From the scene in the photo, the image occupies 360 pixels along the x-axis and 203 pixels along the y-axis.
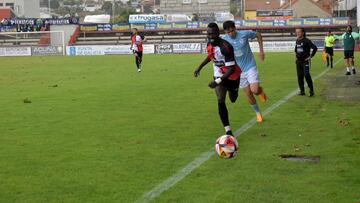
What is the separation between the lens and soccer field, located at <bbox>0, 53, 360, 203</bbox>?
691 centimetres

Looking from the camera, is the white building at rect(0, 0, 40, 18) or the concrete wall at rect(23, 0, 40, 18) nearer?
the white building at rect(0, 0, 40, 18)

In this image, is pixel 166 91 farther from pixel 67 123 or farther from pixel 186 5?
pixel 186 5

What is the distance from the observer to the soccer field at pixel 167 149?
691cm

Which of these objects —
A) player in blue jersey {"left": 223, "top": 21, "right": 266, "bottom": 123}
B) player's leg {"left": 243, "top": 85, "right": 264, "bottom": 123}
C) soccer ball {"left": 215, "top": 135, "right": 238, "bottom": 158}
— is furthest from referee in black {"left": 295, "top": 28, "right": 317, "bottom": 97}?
soccer ball {"left": 215, "top": 135, "right": 238, "bottom": 158}

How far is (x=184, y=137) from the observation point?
10.5m

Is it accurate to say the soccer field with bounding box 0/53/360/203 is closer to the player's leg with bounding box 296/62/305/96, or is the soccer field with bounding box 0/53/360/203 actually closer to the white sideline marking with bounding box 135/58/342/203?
the white sideline marking with bounding box 135/58/342/203

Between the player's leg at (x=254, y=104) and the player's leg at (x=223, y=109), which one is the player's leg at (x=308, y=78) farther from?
the player's leg at (x=223, y=109)

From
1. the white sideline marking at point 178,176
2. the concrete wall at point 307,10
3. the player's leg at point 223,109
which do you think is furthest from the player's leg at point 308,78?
the concrete wall at point 307,10

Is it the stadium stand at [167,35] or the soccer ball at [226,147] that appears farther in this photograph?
the stadium stand at [167,35]

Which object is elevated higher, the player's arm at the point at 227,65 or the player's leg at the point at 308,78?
the player's arm at the point at 227,65

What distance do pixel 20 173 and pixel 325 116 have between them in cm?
684

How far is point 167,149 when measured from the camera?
9.39 meters

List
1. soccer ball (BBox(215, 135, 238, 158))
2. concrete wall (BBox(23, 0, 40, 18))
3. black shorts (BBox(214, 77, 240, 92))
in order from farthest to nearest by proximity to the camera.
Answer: concrete wall (BBox(23, 0, 40, 18))
black shorts (BBox(214, 77, 240, 92))
soccer ball (BBox(215, 135, 238, 158))

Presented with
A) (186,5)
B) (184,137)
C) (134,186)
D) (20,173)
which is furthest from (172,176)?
(186,5)
